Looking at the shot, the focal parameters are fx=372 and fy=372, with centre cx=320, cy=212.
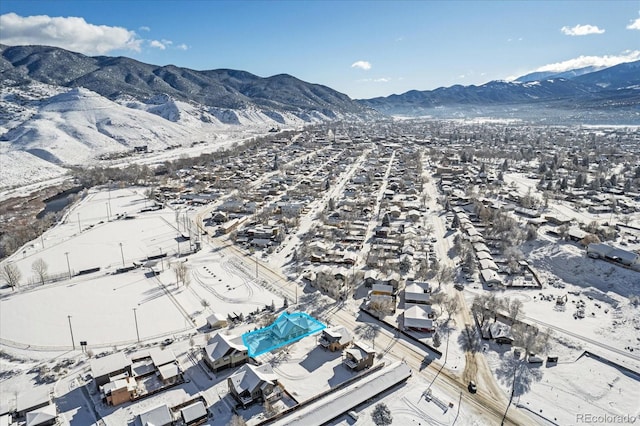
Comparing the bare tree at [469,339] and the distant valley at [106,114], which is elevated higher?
the distant valley at [106,114]

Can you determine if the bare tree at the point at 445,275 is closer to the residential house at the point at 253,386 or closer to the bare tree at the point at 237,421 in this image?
the residential house at the point at 253,386

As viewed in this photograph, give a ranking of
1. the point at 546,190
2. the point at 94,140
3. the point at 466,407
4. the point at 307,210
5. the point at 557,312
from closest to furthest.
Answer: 1. the point at 466,407
2. the point at 557,312
3. the point at 307,210
4. the point at 546,190
5. the point at 94,140

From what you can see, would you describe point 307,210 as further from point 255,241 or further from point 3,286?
point 3,286

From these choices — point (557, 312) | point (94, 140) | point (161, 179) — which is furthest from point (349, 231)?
point (94, 140)

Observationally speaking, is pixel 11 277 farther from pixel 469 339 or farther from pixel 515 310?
pixel 515 310

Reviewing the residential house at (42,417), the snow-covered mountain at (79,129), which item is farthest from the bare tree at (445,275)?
the snow-covered mountain at (79,129)

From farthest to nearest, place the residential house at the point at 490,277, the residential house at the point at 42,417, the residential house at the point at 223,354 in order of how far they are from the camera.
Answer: the residential house at the point at 490,277
the residential house at the point at 223,354
the residential house at the point at 42,417

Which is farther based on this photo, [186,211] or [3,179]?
[3,179]
